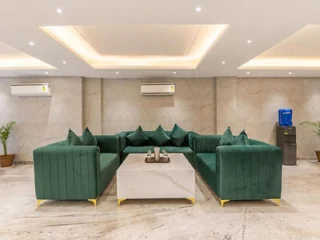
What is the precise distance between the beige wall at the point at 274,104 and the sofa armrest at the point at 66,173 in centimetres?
468

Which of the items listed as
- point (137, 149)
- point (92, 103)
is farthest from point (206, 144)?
point (92, 103)

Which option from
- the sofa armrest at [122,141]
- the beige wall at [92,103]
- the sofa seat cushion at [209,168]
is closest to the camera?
the sofa seat cushion at [209,168]

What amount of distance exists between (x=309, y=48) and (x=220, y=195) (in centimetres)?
364

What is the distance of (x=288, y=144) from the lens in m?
5.98

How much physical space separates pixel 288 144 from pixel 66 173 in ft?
17.9

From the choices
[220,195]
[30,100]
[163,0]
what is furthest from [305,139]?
[30,100]

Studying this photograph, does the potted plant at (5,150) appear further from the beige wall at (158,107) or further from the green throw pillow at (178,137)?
the green throw pillow at (178,137)

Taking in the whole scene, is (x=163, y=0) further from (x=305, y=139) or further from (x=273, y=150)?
(x=305, y=139)

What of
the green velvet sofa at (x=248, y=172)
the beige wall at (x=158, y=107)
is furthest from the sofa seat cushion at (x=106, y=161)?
the beige wall at (x=158, y=107)

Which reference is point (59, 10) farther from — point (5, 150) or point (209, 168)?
point (5, 150)

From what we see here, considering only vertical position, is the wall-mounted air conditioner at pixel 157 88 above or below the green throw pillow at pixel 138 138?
above

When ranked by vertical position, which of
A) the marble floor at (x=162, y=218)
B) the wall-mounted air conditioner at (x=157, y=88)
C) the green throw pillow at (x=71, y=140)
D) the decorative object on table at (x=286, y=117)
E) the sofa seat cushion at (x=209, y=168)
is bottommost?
the marble floor at (x=162, y=218)

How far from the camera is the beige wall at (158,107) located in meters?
6.51

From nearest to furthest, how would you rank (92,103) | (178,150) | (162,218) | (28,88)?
(162,218) < (178,150) < (28,88) < (92,103)
